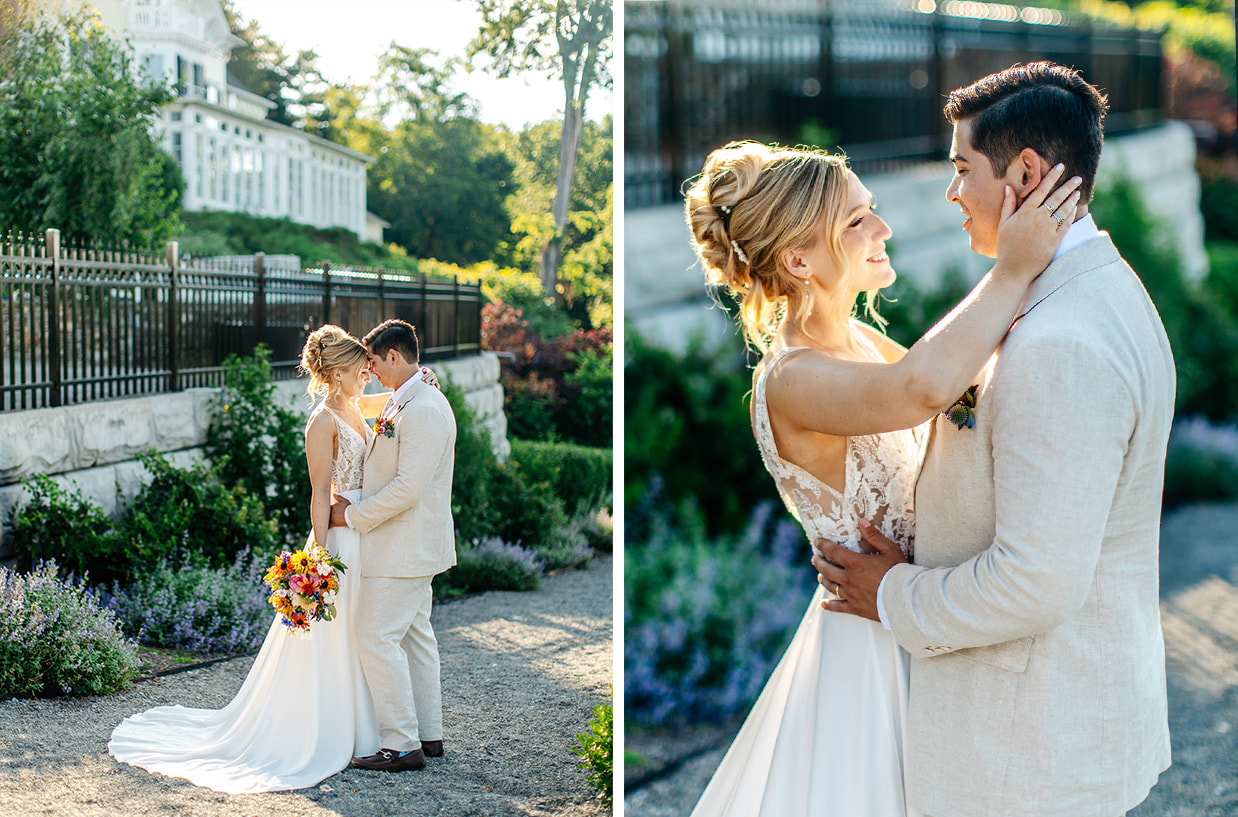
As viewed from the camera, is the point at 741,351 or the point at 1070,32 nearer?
the point at 741,351

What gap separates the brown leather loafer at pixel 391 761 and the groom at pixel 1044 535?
1.87m

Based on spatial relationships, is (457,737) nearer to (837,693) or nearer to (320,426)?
(320,426)

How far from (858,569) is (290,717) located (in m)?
2.15

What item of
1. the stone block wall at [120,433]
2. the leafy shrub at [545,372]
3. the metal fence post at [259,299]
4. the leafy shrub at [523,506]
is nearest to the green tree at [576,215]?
the leafy shrub at [545,372]

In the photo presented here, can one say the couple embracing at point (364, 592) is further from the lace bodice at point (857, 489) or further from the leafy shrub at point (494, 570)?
the lace bodice at point (857, 489)

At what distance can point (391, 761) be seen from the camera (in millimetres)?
3148

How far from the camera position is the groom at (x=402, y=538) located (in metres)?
3.15

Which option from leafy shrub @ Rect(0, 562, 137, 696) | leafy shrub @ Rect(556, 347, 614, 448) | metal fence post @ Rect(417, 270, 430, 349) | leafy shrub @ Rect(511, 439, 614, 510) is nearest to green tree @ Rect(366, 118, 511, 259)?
metal fence post @ Rect(417, 270, 430, 349)

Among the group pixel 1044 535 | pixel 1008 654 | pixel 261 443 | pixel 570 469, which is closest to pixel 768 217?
pixel 1044 535

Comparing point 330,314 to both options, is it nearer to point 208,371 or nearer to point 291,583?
point 208,371

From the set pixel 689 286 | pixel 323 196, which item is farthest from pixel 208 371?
pixel 689 286

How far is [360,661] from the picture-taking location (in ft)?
10.7

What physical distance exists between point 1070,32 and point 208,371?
8.50 metres

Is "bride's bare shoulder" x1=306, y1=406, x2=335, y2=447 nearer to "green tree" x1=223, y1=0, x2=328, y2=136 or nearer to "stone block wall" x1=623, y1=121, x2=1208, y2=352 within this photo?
"green tree" x1=223, y1=0, x2=328, y2=136
